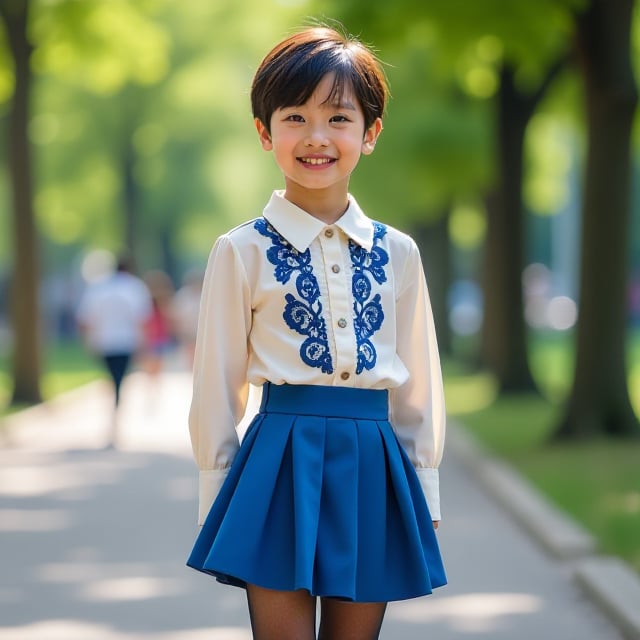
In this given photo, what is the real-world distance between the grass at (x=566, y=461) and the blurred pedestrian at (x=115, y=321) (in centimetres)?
355

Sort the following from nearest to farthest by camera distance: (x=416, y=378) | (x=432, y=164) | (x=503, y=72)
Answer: (x=416, y=378)
(x=503, y=72)
(x=432, y=164)

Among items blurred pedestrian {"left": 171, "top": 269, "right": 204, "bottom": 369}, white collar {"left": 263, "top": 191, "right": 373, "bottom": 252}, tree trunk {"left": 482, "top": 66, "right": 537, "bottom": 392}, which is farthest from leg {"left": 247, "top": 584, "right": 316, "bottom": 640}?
blurred pedestrian {"left": 171, "top": 269, "right": 204, "bottom": 369}

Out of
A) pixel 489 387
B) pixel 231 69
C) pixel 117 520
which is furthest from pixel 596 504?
pixel 231 69

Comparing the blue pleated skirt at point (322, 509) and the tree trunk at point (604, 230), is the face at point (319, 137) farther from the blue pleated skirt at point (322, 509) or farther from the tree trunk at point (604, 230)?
the tree trunk at point (604, 230)

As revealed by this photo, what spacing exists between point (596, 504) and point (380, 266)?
6.36 metres

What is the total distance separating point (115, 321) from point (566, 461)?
15.9 feet

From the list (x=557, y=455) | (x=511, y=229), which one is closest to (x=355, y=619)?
(x=557, y=455)

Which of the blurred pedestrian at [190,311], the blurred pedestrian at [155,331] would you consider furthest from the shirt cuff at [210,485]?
the blurred pedestrian at [190,311]

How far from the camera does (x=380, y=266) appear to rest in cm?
399

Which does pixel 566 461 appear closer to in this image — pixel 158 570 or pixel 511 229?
pixel 158 570

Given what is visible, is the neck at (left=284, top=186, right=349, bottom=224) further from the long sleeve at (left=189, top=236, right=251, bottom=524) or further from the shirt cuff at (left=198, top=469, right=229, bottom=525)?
the shirt cuff at (left=198, top=469, right=229, bottom=525)

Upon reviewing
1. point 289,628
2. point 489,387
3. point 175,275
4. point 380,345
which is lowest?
point 289,628

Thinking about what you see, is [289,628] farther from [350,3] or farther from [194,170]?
[194,170]

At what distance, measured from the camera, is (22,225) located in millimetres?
20047
